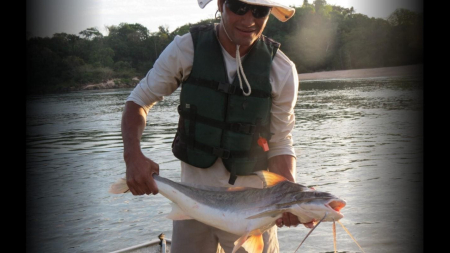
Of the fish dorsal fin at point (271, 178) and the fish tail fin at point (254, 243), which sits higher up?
the fish dorsal fin at point (271, 178)

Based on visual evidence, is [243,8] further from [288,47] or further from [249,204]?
[288,47]

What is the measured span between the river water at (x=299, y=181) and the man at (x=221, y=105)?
2.85m

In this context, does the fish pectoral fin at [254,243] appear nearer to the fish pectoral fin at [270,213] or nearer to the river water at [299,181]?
the fish pectoral fin at [270,213]

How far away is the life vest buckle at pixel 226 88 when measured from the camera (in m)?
3.66

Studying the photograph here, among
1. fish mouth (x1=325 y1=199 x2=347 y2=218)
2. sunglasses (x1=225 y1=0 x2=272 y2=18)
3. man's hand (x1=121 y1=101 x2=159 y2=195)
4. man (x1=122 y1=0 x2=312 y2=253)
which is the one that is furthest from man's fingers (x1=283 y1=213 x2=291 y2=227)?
sunglasses (x1=225 y1=0 x2=272 y2=18)

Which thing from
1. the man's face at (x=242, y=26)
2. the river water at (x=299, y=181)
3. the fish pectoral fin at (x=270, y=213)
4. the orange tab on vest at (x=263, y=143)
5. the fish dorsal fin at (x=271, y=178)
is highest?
the man's face at (x=242, y=26)

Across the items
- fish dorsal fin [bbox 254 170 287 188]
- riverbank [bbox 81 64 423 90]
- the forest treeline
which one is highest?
the forest treeline

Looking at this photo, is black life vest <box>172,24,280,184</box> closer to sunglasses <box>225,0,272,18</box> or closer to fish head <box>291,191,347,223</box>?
sunglasses <box>225,0,272,18</box>

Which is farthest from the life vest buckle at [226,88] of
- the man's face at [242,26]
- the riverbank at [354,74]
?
the riverbank at [354,74]

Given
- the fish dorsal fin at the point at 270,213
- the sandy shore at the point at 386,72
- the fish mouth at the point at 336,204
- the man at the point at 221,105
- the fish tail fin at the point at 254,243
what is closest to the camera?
the fish mouth at the point at 336,204

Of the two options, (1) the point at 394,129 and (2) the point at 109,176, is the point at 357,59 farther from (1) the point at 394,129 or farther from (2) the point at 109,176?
(2) the point at 109,176


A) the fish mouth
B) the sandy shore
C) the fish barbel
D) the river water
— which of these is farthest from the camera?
the sandy shore

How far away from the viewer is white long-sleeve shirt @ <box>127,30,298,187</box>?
3648 millimetres

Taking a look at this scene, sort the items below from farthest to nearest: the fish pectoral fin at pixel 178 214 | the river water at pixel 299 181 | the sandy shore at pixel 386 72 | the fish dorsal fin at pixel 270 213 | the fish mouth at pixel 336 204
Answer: the sandy shore at pixel 386 72 < the river water at pixel 299 181 < the fish pectoral fin at pixel 178 214 < the fish dorsal fin at pixel 270 213 < the fish mouth at pixel 336 204
